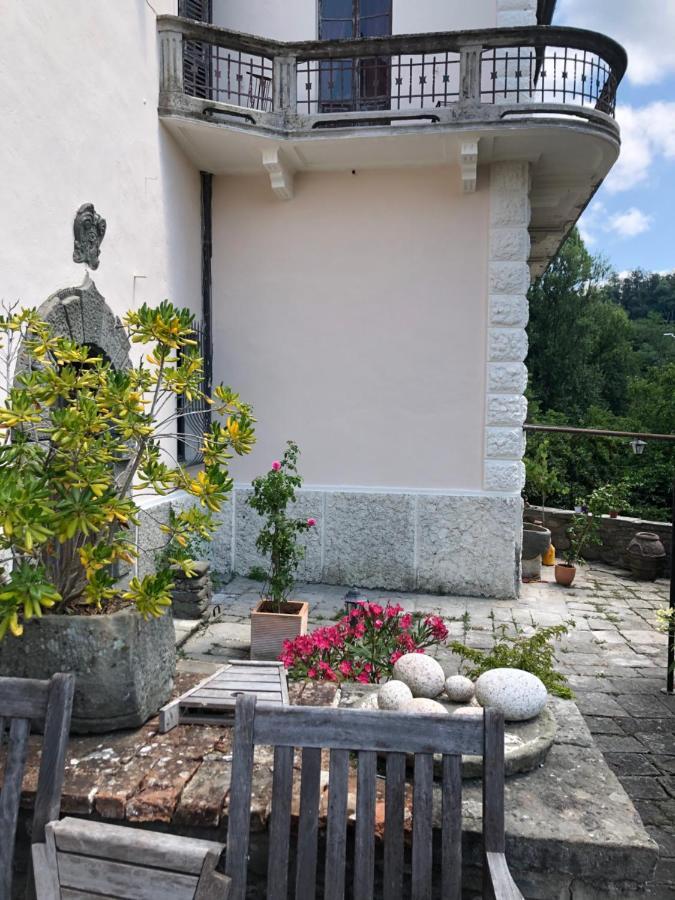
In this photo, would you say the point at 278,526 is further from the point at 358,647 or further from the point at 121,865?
the point at 121,865

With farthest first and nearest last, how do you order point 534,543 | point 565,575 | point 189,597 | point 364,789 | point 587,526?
point 587,526 → point 534,543 → point 565,575 → point 189,597 → point 364,789

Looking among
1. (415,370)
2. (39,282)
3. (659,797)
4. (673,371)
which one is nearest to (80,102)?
(39,282)

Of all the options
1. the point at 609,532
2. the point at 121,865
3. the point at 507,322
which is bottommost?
the point at 609,532

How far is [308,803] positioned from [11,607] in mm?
1061

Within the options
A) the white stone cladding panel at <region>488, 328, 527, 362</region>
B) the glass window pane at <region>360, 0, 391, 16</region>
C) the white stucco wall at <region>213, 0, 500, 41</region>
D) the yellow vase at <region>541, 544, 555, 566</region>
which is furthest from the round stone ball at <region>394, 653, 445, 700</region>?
the glass window pane at <region>360, 0, 391, 16</region>

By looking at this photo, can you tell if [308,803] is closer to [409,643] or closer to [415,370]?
[409,643]

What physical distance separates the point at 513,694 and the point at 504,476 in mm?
4264

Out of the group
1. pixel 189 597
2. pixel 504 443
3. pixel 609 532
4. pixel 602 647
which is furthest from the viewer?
pixel 609 532

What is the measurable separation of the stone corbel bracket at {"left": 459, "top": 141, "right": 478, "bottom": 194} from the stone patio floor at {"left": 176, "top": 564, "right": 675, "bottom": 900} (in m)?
3.85

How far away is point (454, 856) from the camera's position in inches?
62.3

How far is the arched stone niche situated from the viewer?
4062 mm

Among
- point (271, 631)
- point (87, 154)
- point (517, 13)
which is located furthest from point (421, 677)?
point (517, 13)

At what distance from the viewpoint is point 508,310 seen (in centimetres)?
635

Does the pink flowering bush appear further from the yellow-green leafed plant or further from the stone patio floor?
the yellow-green leafed plant
